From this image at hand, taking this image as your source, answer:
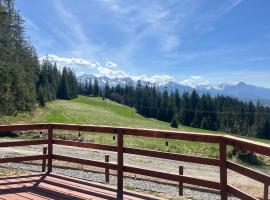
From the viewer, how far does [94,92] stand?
17888 centimetres

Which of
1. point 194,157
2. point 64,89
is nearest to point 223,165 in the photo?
point 194,157

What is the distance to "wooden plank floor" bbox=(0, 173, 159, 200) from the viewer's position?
6.44 metres

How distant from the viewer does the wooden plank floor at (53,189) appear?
6441 millimetres

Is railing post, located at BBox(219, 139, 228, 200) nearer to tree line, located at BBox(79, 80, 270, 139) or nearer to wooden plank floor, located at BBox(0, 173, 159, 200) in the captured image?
wooden plank floor, located at BBox(0, 173, 159, 200)

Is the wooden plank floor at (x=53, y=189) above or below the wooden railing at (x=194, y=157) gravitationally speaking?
below

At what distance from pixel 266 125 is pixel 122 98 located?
79842 mm

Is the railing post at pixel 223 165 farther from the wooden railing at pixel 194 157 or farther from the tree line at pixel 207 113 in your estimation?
the tree line at pixel 207 113

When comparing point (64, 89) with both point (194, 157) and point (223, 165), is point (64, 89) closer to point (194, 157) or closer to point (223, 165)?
point (194, 157)

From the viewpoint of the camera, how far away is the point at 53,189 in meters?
6.89

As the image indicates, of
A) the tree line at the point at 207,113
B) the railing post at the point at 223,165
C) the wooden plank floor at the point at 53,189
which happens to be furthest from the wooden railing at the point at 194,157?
the tree line at the point at 207,113

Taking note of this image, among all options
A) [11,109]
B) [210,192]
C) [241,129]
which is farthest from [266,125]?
[210,192]

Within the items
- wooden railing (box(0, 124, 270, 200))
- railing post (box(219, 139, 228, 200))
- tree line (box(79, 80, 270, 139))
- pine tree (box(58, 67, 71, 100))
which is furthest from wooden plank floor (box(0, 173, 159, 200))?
pine tree (box(58, 67, 71, 100))

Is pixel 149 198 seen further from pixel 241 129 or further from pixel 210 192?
pixel 241 129

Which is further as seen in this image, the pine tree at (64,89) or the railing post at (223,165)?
the pine tree at (64,89)
